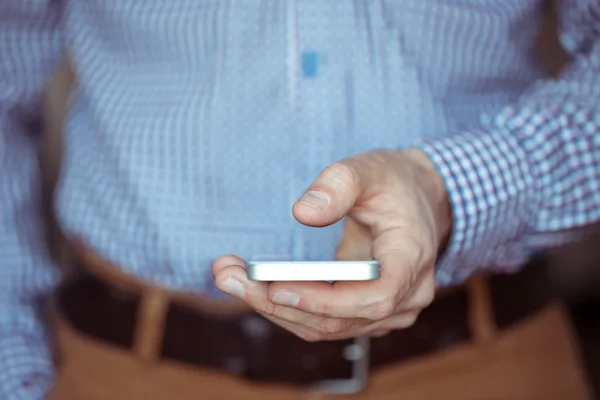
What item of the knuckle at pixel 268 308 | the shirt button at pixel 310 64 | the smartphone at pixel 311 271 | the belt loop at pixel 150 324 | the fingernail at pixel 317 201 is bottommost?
the belt loop at pixel 150 324

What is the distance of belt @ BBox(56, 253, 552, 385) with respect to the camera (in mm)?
777

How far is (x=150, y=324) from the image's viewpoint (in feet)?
2.66

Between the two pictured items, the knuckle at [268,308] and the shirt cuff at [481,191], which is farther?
the shirt cuff at [481,191]

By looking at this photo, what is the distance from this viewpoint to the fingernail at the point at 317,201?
465 millimetres

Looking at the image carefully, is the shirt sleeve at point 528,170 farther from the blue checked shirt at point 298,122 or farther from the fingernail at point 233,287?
the fingernail at point 233,287

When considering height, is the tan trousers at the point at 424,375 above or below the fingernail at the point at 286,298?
below

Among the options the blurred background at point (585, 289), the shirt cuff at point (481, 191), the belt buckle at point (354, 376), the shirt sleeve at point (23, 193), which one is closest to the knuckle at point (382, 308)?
the shirt cuff at point (481, 191)

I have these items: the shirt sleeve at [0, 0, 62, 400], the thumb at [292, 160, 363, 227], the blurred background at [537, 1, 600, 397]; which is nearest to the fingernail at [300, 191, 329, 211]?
the thumb at [292, 160, 363, 227]

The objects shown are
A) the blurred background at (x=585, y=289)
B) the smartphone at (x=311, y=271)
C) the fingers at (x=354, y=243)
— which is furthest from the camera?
the blurred background at (x=585, y=289)

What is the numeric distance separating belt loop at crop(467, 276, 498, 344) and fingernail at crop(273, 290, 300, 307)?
0.38m

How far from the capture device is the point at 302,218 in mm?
465

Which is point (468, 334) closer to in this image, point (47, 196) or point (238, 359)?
point (238, 359)

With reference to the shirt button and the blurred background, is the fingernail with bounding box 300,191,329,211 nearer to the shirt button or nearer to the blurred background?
the shirt button

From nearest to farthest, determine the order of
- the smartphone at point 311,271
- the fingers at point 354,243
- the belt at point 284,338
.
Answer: the smartphone at point 311,271
the fingers at point 354,243
the belt at point 284,338
